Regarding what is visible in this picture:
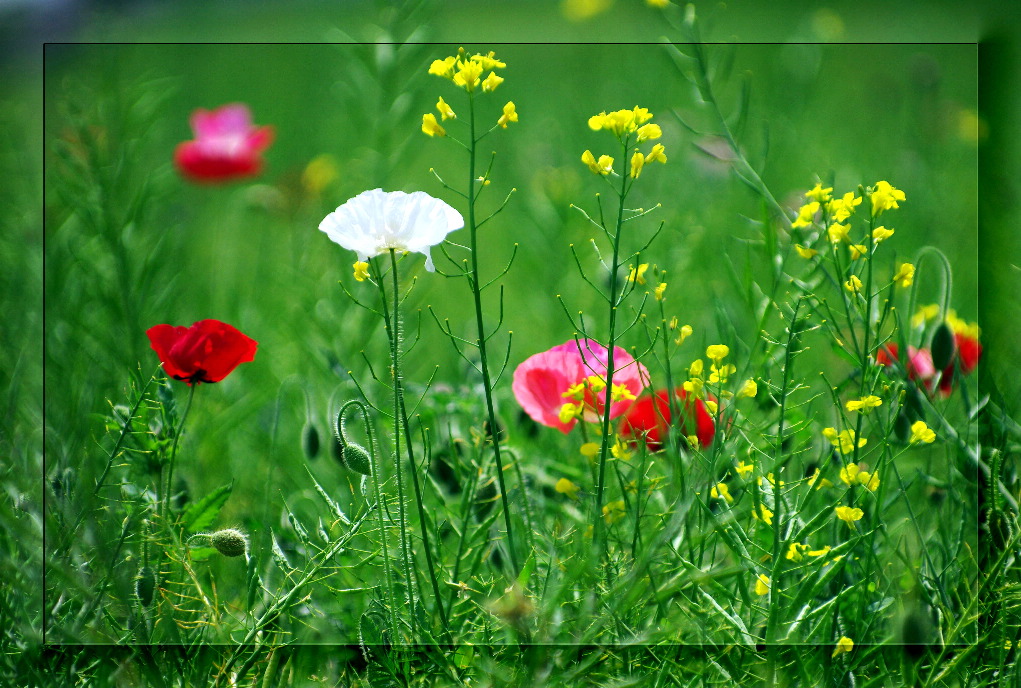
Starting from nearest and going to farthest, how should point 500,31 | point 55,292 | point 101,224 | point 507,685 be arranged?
point 507,685, point 500,31, point 55,292, point 101,224

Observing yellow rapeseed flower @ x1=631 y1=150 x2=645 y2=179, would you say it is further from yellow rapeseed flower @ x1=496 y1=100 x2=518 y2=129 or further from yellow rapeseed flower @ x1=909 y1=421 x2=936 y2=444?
yellow rapeseed flower @ x1=909 y1=421 x2=936 y2=444

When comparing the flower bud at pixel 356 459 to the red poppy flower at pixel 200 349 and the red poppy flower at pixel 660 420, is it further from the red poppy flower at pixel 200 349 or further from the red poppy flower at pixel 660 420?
the red poppy flower at pixel 660 420

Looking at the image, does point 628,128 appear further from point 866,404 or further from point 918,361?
point 918,361

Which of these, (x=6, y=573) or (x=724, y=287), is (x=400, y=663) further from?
(x=724, y=287)

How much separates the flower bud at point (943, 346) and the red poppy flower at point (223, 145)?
1017 mm

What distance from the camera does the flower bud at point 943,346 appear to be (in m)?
0.87

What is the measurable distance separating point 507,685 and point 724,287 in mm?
883

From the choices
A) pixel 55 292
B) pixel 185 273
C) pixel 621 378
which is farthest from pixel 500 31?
pixel 185 273

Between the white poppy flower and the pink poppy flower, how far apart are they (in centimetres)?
17

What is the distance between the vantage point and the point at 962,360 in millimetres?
911

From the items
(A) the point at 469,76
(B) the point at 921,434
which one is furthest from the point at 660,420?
(A) the point at 469,76

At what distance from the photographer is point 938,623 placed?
2.60 ft

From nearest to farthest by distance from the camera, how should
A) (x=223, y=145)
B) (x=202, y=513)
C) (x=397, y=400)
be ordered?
(x=397, y=400)
(x=202, y=513)
(x=223, y=145)

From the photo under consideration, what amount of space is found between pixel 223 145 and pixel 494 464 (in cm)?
83
